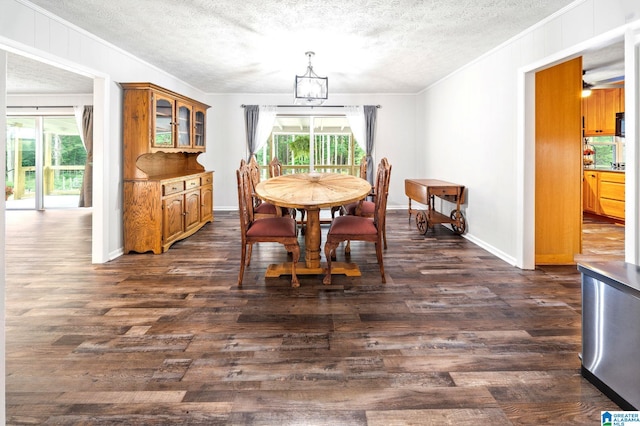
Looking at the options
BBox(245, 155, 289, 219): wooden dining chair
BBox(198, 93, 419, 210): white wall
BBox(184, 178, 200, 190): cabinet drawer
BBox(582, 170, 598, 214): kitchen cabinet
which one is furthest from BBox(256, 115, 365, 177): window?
BBox(582, 170, 598, 214): kitchen cabinet

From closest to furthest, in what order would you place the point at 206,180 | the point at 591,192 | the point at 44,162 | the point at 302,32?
the point at 302,32
the point at 206,180
the point at 591,192
the point at 44,162

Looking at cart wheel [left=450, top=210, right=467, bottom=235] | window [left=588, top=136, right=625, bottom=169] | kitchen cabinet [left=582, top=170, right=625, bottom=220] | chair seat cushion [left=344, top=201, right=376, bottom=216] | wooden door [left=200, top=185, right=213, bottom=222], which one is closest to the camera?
chair seat cushion [left=344, top=201, right=376, bottom=216]

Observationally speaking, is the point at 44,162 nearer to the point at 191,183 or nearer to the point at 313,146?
the point at 191,183

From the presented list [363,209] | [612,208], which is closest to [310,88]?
[363,209]

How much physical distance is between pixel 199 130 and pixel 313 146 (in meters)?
2.70

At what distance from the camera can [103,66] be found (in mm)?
4387

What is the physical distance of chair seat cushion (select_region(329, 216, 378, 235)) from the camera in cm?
358

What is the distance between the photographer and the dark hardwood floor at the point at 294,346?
1761 mm

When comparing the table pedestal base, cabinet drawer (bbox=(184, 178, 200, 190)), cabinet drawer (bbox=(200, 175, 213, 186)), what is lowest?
the table pedestal base

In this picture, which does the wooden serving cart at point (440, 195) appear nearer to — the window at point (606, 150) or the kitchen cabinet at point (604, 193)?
the kitchen cabinet at point (604, 193)

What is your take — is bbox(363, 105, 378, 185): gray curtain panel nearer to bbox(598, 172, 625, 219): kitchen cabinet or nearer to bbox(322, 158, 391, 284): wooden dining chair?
bbox(598, 172, 625, 219): kitchen cabinet

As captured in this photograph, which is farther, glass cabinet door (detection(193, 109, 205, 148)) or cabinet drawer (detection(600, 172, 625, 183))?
cabinet drawer (detection(600, 172, 625, 183))

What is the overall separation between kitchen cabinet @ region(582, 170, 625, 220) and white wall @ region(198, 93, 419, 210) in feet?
9.89

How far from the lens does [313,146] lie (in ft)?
27.9
